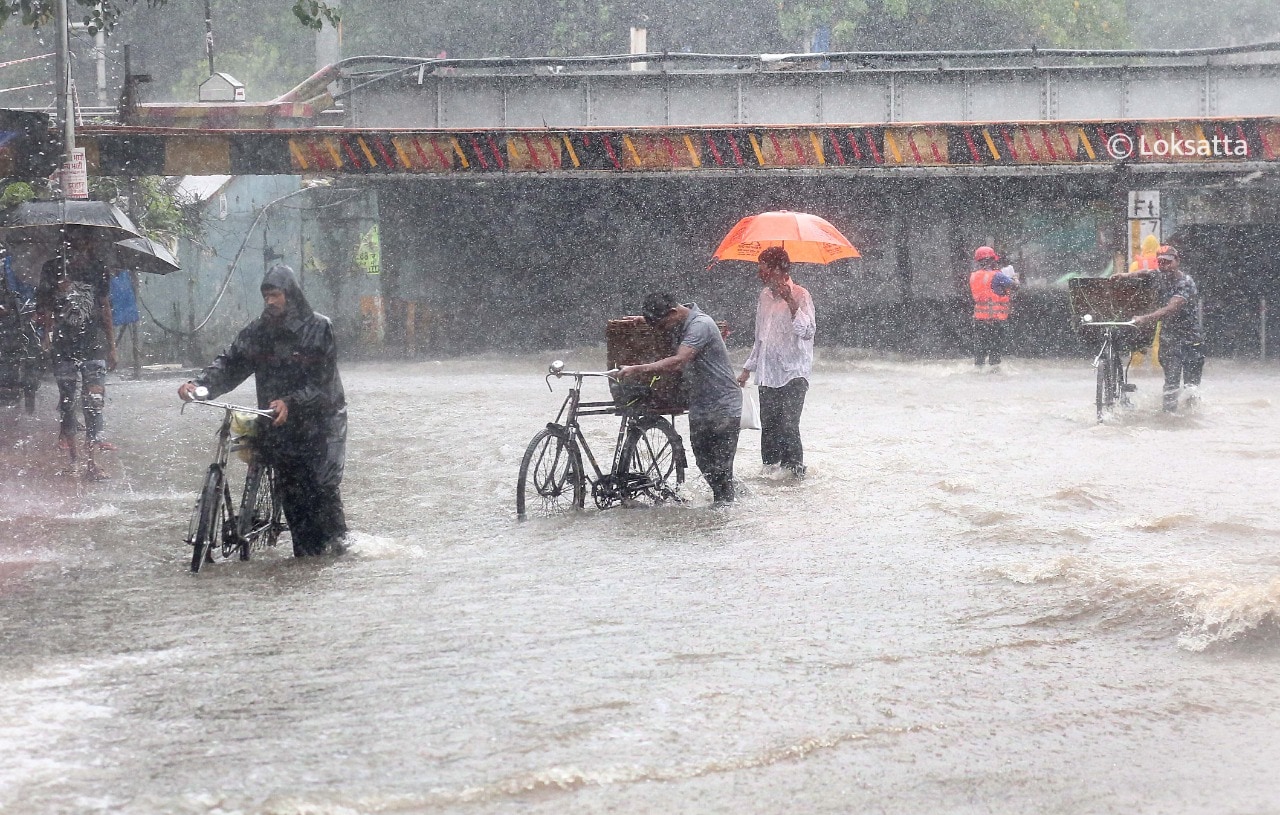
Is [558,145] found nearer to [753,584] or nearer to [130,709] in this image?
[753,584]

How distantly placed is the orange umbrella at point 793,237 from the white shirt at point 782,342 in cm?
38

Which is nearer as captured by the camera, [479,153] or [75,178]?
[75,178]

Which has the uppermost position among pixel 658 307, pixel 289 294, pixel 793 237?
pixel 793 237

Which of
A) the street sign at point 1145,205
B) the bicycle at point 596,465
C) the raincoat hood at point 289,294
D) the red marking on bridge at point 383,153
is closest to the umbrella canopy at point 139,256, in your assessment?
the bicycle at point 596,465

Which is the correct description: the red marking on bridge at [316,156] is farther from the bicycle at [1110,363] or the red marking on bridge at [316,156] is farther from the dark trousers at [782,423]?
the dark trousers at [782,423]

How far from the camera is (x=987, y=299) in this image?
2000cm

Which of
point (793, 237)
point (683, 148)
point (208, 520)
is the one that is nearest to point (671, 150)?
point (683, 148)

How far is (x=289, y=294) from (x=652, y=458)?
3.03m

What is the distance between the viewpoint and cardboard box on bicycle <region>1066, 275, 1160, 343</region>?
14398mm

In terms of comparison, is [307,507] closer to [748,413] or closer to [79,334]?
[748,413]

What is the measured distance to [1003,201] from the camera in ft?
77.3

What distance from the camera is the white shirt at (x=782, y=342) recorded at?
33.7 feet

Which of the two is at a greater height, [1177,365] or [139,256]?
[139,256]

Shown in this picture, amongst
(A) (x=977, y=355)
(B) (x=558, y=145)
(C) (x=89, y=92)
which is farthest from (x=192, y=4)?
(A) (x=977, y=355)
